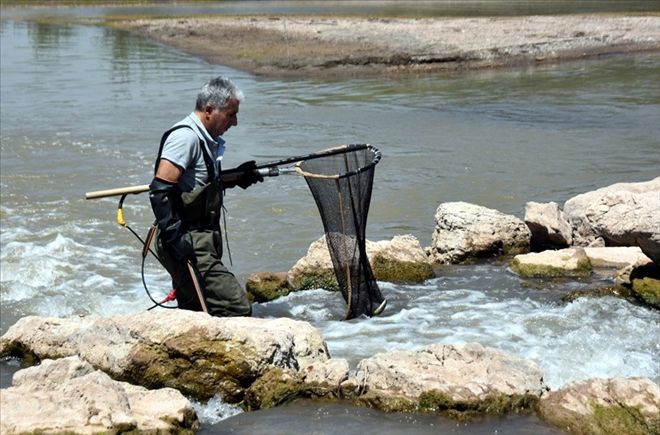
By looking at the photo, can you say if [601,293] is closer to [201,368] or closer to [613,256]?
[613,256]

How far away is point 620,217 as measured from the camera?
884 cm

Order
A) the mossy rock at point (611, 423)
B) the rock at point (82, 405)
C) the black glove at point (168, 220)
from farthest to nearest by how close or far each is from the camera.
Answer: the black glove at point (168, 220) → the mossy rock at point (611, 423) → the rock at point (82, 405)

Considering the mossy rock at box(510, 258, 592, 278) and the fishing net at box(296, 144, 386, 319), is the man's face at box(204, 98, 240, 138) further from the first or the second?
the mossy rock at box(510, 258, 592, 278)

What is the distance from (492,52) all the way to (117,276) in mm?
20937

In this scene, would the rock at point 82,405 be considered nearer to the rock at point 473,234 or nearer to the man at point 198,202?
the man at point 198,202

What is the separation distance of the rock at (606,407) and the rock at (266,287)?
3.46m

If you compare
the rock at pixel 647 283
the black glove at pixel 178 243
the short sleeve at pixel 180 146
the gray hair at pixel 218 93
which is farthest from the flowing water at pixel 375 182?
the gray hair at pixel 218 93

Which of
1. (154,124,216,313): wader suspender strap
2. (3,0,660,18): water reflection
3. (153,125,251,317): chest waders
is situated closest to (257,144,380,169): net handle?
(153,125,251,317): chest waders

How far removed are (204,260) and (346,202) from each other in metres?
1.36

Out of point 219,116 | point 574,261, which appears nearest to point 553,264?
point 574,261

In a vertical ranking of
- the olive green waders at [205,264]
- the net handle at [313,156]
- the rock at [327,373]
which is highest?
the net handle at [313,156]

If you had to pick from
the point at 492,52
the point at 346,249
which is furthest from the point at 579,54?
the point at 346,249

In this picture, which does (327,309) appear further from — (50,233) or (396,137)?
(396,137)

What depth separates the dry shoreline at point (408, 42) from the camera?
92.4ft
